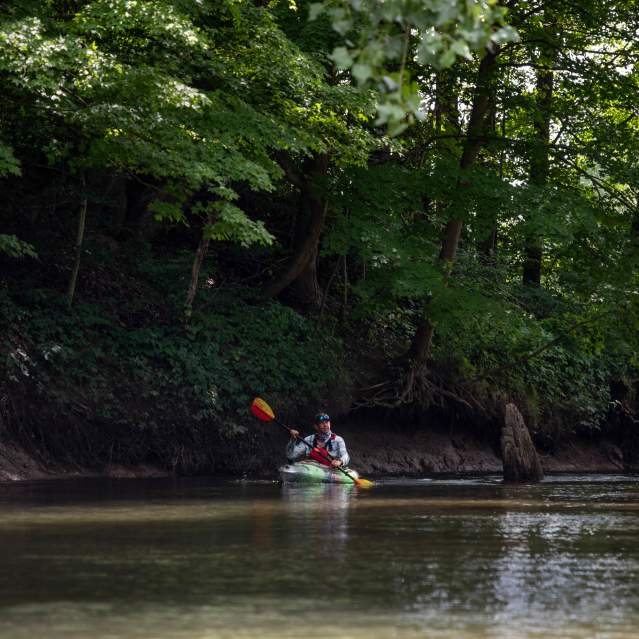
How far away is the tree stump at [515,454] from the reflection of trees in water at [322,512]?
11.6 feet

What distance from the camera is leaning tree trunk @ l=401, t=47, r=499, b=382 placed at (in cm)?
2278

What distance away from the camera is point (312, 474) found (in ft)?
60.8

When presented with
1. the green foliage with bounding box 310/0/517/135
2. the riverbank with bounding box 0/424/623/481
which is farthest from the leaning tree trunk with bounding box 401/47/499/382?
the green foliage with bounding box 310/0/517/135

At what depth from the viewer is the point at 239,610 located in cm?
657

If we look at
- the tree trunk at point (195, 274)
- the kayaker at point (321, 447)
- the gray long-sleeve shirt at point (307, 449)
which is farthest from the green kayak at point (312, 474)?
the tree trunk at point (195, 274)

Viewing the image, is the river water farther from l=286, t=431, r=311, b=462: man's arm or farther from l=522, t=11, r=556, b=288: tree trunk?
l=522, t=11, r=556, b=288: tree trunk

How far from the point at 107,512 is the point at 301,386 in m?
9.47

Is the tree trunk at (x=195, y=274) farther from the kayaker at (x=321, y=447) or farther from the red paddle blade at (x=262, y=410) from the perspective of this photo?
the kayaker at (x=321, y=447)

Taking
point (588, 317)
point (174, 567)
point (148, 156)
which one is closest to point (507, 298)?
point (588, 317)

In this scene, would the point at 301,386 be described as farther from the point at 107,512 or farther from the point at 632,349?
the point at 107,512

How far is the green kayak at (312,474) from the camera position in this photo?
60.7 feet

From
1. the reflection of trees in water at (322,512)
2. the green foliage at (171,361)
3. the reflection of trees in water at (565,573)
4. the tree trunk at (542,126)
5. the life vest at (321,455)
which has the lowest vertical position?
the reflection of trees in water at (565,573)

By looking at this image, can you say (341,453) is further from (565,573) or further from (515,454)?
(565,573)

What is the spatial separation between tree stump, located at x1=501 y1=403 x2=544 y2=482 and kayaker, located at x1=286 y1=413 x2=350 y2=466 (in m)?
3.02
